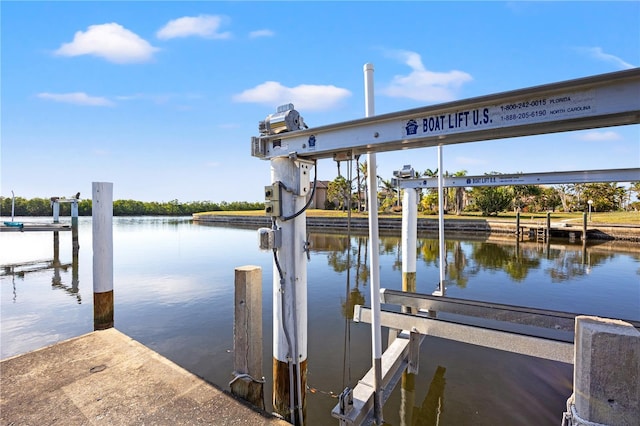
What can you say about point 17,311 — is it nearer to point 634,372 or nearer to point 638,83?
point 634,372

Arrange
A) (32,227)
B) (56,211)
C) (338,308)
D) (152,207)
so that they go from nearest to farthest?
(338,308) → (32,227) → (56,211) → (152,207)

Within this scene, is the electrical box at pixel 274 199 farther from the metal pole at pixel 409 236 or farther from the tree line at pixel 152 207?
the tree line at pixel 152 207

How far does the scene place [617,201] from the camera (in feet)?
122

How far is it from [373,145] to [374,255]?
0.98 m

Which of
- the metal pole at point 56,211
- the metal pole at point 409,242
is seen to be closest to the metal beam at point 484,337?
the metal pole at point 409,242

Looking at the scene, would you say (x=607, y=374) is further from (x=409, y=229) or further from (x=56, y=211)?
Answer: (x=56, y=211)

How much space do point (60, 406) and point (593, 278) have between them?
1426 centimetres

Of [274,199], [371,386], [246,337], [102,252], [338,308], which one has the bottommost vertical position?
[338,308]

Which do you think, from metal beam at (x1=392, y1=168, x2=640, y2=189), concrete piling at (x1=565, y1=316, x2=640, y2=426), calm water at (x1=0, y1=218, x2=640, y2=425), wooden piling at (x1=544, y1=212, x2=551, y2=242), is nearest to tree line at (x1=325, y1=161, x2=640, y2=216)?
wooden piling at (x1=544, y1=212, x2=551, y2=242)

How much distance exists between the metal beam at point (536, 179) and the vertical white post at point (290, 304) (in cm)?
294

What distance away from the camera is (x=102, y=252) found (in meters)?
4.11

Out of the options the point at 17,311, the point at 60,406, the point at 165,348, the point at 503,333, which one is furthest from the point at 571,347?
the point at 17,311

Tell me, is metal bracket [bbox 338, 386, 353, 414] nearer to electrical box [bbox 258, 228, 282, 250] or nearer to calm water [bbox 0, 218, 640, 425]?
calm water [bbox 0, 218, 640, 425]

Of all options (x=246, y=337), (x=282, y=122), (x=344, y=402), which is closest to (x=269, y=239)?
(x=246, y=337)
